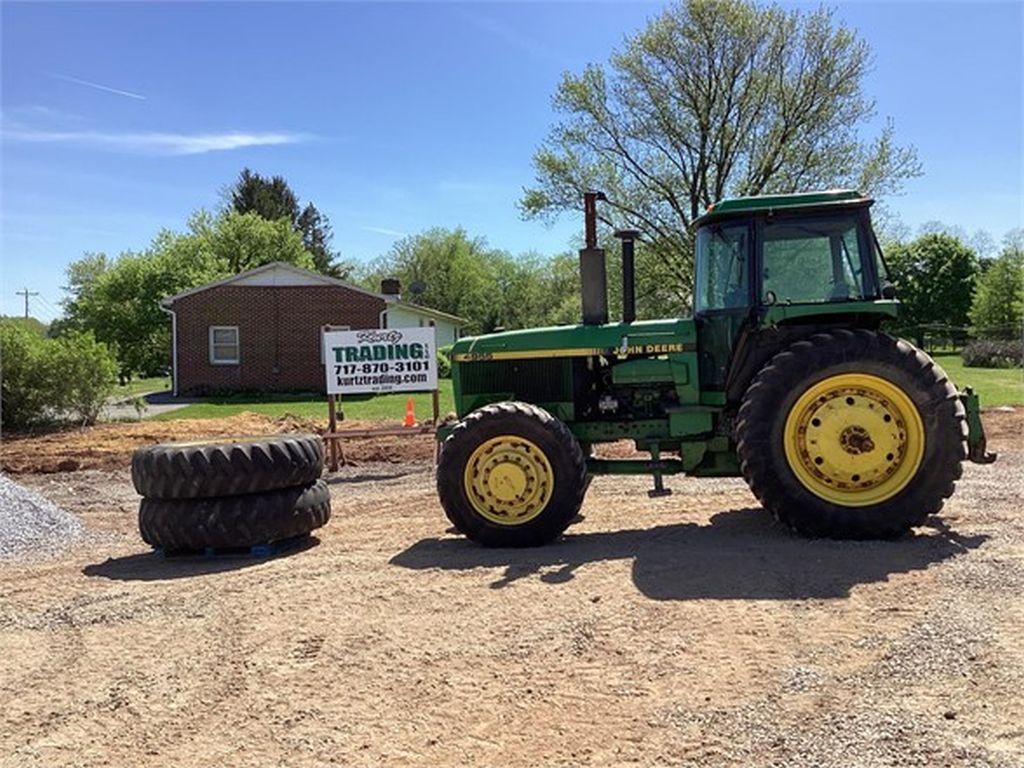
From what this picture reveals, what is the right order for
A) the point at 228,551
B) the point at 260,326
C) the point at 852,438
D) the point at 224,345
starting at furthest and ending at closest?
the point at 224,345 < the point at 260,326 < the point at 228,551 < the point at 852,438

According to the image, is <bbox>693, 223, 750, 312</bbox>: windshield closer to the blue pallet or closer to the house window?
the blue pallet

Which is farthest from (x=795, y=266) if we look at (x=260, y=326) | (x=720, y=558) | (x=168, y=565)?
(x=260, y=326)

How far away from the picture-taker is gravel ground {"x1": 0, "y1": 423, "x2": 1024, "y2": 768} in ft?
11.7

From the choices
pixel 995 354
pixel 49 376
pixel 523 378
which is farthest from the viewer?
pixel 995 354

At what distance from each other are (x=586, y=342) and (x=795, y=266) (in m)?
1.80

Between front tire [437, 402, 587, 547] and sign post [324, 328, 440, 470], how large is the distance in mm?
5975

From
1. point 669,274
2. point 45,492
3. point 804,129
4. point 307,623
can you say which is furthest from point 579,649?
point 804,129

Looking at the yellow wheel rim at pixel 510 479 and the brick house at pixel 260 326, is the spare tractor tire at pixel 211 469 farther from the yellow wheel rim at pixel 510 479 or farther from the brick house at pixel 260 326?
the brick house at pixel 260 326

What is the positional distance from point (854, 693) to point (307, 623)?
118 inches

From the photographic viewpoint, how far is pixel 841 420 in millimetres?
6531

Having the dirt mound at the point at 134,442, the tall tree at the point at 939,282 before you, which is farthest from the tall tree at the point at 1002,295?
the dirt mound at the point at 134,442

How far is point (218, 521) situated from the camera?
700cm

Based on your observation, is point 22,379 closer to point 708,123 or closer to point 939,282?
point 708,123

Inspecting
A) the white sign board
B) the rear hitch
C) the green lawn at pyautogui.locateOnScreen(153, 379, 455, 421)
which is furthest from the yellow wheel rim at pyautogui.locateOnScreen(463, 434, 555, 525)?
the green lawn at pyautogui.locateOnScreen(153, 379, 455, 421)
